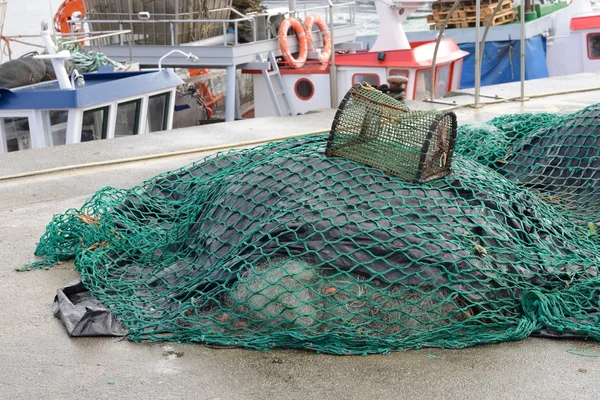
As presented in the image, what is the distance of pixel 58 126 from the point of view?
32.5 ft

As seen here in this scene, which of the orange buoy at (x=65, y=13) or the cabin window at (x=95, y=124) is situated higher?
the orange buoy at (x=65, y=13)

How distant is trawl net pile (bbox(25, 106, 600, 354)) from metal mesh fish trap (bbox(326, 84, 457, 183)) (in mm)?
82

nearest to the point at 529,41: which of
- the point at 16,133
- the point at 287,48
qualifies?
the point at 287,48

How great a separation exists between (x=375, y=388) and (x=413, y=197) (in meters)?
1.15

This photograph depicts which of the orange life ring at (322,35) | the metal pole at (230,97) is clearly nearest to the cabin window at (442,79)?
the orange life ring at (322,35)

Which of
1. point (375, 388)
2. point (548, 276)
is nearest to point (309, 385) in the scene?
point (375, 388)

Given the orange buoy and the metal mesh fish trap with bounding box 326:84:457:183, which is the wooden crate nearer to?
the orange buoy

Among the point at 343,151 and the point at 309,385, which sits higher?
the point at 343,151

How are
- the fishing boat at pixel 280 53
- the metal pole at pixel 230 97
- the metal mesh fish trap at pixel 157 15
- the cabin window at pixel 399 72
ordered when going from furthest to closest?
the metal mesh fish trap at pixel 157 15
the metal pole at pixel 230 97
the fishing boat at pixel 280 53
the cabin window at pixel 399 72

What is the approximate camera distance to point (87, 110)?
32.4ft

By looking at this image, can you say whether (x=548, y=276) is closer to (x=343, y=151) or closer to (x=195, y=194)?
(x=343, y=151)

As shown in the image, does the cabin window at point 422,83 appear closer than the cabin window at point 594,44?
Yes

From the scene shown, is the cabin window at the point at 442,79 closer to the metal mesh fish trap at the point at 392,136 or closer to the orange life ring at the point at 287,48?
the orange life ring at the point at 287,48

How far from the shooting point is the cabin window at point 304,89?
1623 centimetres
